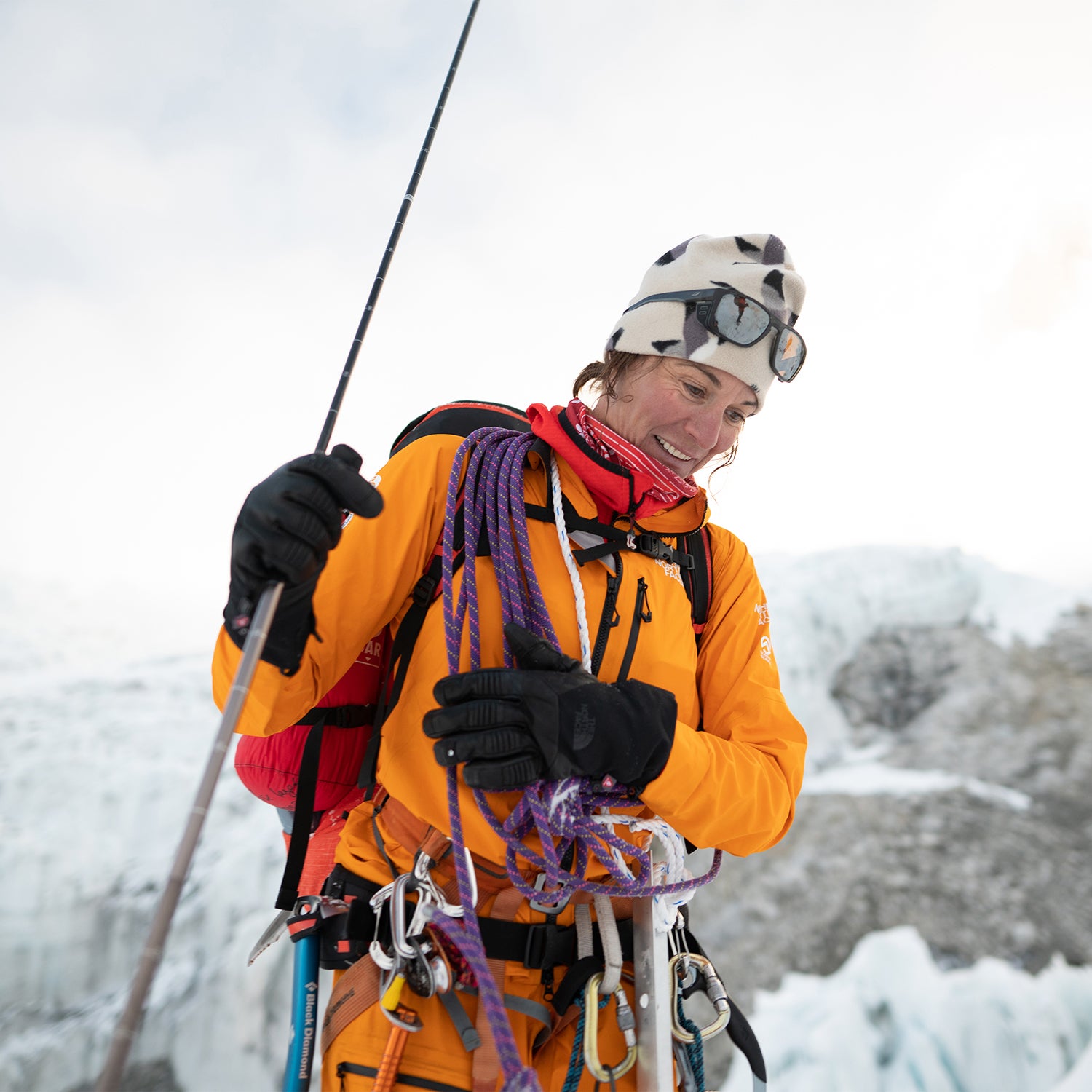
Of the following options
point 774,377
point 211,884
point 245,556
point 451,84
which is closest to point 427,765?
point 245,556

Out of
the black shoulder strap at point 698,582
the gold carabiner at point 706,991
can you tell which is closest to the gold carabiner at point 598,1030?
the gold carabiner at point 706,991

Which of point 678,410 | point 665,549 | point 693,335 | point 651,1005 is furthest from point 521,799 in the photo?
point 693,335

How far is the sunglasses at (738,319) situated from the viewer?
1681 millimetres

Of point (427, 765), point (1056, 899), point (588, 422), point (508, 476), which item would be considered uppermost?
point (588, 422)

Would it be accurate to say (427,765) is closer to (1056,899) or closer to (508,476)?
(508,476)

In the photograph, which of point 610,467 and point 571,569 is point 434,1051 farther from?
point 610,467

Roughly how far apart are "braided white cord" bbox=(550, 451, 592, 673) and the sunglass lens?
24.4 inches

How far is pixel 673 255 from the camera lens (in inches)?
73.0

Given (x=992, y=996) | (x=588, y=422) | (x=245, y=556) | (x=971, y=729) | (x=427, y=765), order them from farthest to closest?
(x=971, y=729) → (x=992, y=996) → (x=588, y=422) → (x=427, y=765) → (x=245, y=556)

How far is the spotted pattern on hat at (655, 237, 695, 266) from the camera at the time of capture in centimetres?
Result: 184

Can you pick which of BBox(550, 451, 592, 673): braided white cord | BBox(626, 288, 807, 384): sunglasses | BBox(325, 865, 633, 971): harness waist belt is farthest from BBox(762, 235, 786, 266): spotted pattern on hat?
BBox(325, 865, 633, 971): harness waist belt

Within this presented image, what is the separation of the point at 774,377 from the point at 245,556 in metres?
1.29

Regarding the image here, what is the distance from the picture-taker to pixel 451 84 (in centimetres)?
190

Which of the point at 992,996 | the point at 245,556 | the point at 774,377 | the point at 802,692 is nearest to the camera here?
the point at 245,556
